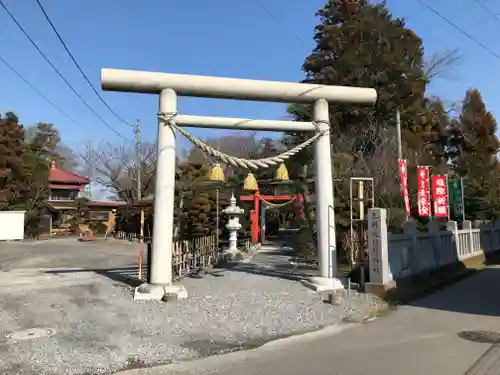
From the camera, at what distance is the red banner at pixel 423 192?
16.8 meters

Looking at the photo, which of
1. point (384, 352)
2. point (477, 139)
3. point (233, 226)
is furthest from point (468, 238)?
point (477, 139)

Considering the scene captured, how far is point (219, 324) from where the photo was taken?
746 centimetres

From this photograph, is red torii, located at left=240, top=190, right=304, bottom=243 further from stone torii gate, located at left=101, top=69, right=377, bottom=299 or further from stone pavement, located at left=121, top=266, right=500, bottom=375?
stone pavement, located at left=121, top=266, right=500, bottom=375

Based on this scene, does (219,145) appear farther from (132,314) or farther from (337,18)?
(132,314)

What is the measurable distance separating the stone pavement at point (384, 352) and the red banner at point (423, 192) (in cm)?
805

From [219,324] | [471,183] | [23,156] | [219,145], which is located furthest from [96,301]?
[219,145]

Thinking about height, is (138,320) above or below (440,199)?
below

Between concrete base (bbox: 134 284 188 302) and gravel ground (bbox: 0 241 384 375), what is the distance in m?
0.19

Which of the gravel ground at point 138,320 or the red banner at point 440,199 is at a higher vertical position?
the red banner at point 440,199

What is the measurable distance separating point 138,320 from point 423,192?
12.7m

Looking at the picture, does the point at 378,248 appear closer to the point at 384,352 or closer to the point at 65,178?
the point at 384,352

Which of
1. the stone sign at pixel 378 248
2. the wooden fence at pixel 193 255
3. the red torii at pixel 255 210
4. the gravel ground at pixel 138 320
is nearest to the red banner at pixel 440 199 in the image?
the stone sign at pixel 378 248

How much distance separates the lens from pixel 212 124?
9977mm

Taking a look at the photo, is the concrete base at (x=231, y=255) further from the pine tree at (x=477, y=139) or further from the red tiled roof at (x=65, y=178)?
the red tiled roof at (x=65, y=178)
